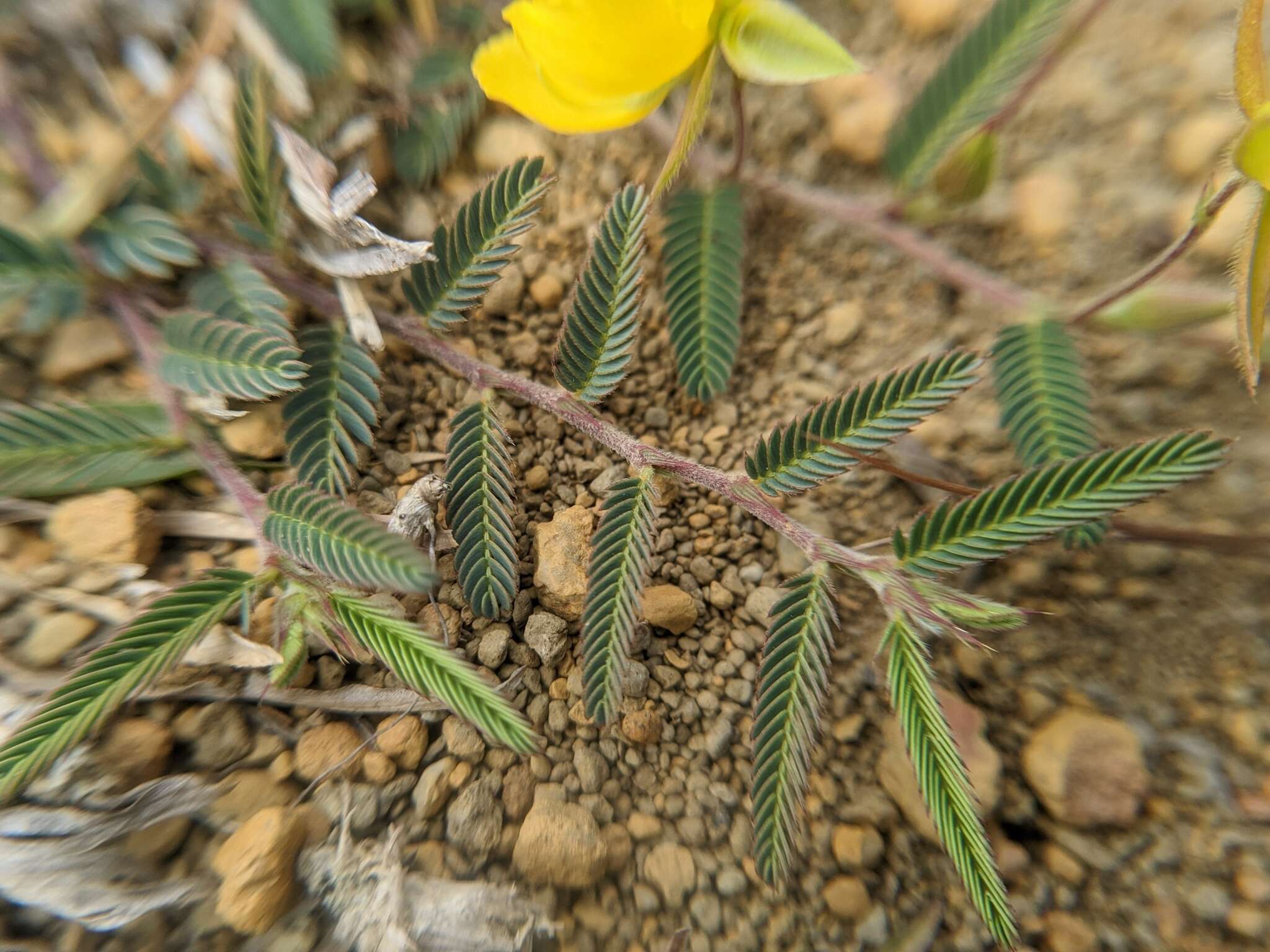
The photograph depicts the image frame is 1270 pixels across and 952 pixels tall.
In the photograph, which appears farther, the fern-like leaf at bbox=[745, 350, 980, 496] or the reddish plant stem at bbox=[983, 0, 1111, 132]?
the reddish plant stem at bbox=[983, 0, 1111, 132]

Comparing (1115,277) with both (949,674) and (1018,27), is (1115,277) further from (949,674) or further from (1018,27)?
(949,674)

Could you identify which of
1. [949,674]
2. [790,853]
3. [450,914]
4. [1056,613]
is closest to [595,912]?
[450,914]

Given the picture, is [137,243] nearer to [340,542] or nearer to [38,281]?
[38,281]

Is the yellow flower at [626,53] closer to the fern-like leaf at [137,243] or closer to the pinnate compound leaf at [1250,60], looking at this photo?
the pinnate compound leaf at [1250,60]

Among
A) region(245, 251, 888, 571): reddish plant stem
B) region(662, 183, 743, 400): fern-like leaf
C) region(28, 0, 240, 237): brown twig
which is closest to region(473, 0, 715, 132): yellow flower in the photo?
region(662, 183, 743, 400): fern-like leaf

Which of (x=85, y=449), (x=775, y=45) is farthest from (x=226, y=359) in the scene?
(x=775, y=45)

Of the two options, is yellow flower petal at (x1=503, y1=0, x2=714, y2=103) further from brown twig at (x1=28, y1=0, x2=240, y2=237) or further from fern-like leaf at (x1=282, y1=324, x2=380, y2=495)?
brown twig at (x1=28, y1=0, x2=240, y2=237)
